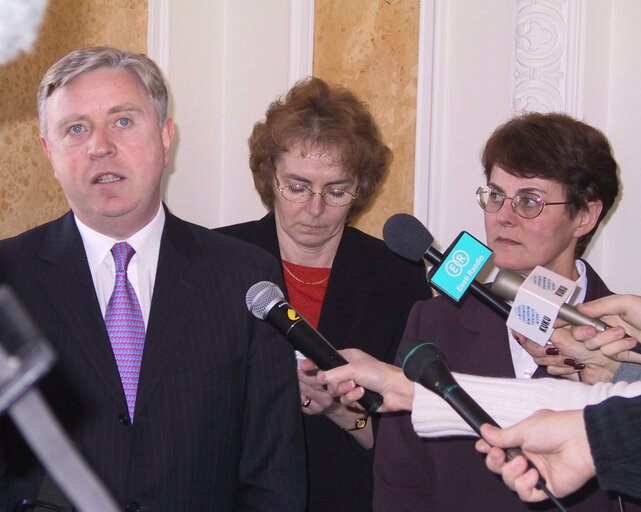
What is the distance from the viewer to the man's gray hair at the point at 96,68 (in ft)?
6.31

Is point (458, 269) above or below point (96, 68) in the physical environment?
below

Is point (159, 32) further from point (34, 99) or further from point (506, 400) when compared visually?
point (506, 400)

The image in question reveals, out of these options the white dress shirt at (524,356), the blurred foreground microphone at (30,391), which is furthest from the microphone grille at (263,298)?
the blurred foreground microphone at (30,391)

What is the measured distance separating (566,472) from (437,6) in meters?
2.39

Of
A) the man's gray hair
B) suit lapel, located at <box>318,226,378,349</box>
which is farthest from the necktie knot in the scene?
suit lapel, located at <box>318,226,378,349</box>

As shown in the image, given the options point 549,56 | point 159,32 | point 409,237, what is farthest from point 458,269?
point 159,32

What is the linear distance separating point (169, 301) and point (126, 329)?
0.13 m

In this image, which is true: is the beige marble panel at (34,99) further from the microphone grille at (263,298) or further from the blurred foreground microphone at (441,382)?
the blurred foreground microphone at (441,382)

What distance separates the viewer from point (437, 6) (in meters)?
3.15

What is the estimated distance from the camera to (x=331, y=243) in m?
2.81

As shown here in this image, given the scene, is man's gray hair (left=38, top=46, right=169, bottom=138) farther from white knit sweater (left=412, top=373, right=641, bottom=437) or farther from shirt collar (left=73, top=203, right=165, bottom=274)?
white knit sweater (left=412, top=373, right=641, bottom=437)

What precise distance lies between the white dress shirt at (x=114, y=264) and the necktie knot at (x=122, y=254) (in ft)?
0.04

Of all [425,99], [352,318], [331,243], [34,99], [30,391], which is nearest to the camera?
[30,391]

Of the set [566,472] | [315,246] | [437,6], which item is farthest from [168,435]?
[437,6]
